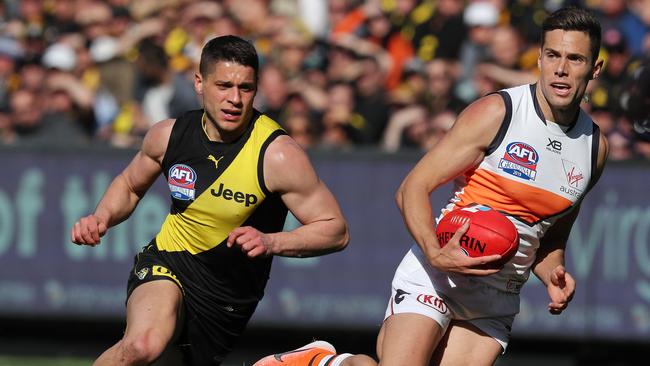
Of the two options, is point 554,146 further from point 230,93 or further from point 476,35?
point 476,35

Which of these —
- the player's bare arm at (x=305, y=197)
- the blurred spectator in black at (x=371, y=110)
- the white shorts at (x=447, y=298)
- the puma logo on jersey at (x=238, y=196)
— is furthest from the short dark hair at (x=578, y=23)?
the blurred spectator in black at (x=371, y=110)

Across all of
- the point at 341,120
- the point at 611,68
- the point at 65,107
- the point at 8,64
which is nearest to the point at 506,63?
the point at 611,68

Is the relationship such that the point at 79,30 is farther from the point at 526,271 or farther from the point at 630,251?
the point at 526,271

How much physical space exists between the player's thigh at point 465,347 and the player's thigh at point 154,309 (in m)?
1.51

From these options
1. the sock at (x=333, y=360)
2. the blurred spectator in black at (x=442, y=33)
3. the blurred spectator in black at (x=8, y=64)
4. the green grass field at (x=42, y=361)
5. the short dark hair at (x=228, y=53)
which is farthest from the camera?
the blurred spectator in black at (x=8, y=64)

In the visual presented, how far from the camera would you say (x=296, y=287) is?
468 inches

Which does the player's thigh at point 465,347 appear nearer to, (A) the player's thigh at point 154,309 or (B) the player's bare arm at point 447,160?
(B) the player's bare arm at point 447,160

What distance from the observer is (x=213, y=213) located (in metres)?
7.23

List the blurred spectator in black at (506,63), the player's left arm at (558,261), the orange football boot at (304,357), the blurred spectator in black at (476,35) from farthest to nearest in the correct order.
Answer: the blurred spectator in black at (476,35) < the blurred spectator in black at (506,63) < the orange football boot at (304,357) < the player's left arm at (558,261)

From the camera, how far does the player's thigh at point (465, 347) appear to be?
279 inches

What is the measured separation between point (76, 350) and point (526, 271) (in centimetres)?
634

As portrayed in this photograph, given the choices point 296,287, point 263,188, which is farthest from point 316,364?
point 296,287

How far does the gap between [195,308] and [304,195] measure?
0.97 meters

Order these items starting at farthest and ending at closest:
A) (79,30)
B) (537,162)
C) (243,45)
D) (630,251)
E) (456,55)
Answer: (79,30), (456,55), (630,251), (243,45), (537,162)
